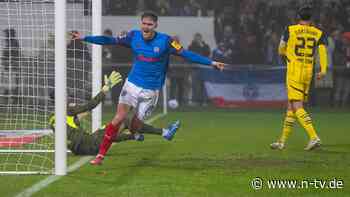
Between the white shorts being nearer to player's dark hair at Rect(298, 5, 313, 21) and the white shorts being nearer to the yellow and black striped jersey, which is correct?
the yellow and black striped jersey

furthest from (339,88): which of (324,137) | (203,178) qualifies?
(203,178)

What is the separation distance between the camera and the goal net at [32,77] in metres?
12.2

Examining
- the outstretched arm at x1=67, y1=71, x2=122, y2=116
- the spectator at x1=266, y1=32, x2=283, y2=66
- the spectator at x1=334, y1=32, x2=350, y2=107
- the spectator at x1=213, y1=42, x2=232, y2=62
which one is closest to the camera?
the outstretched arm at x1=67, y1=71, x2=122, y2=116

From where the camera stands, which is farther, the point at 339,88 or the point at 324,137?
the point at 339,88

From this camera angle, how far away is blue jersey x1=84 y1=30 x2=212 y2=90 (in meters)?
11.5

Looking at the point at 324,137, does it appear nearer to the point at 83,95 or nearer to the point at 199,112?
the point at 83,95

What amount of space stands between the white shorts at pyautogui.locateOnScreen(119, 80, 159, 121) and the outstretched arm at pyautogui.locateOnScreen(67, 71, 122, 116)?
764 mm

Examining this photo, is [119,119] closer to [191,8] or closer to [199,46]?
[199,46]

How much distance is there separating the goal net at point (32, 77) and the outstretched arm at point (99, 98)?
371mm

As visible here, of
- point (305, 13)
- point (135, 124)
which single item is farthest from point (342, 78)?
point (135, 124)

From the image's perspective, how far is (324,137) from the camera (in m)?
16.3

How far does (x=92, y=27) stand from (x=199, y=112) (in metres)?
9.83

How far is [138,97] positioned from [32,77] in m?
2.70

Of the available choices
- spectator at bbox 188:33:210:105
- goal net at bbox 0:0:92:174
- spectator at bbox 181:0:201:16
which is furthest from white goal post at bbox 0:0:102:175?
spectator at bbox 181:0:201:16
